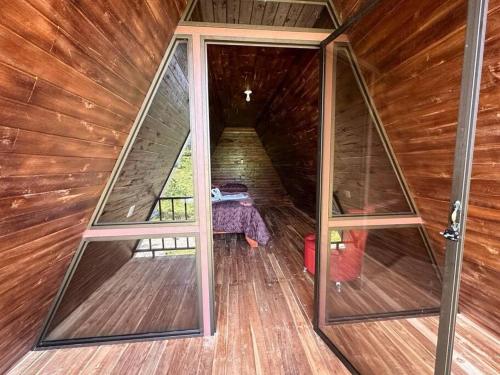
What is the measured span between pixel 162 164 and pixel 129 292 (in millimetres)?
1277

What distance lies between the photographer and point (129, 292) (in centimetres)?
218

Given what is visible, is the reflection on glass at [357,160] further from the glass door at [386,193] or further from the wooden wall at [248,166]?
the wooden wall at [248,166]

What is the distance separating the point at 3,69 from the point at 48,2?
242 mm

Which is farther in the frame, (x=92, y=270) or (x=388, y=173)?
(x=92, y=270)

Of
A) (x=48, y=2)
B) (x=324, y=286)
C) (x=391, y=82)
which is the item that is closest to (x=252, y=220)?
(x=324, y=286)

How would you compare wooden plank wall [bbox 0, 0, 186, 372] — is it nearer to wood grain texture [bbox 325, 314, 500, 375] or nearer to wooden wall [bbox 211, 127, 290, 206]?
wood grain texture [bbox 325, 314, 500, 375]

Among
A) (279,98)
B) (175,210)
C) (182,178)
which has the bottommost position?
(175,210)

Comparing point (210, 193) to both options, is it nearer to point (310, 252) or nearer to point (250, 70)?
point (310, 252)

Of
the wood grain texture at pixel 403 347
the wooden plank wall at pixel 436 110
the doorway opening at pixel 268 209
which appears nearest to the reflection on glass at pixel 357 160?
the wooden plank wall at pixel 436 110

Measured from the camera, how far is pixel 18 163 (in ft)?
3.02

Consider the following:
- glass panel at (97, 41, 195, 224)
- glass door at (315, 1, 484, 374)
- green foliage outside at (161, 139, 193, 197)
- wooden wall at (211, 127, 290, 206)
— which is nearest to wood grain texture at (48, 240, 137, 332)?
glass panel at (97, 41, 195, 224)

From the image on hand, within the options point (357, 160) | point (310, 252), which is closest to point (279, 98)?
point (357, 160)

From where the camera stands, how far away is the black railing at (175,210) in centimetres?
175

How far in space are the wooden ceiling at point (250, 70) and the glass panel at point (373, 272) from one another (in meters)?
1.74
